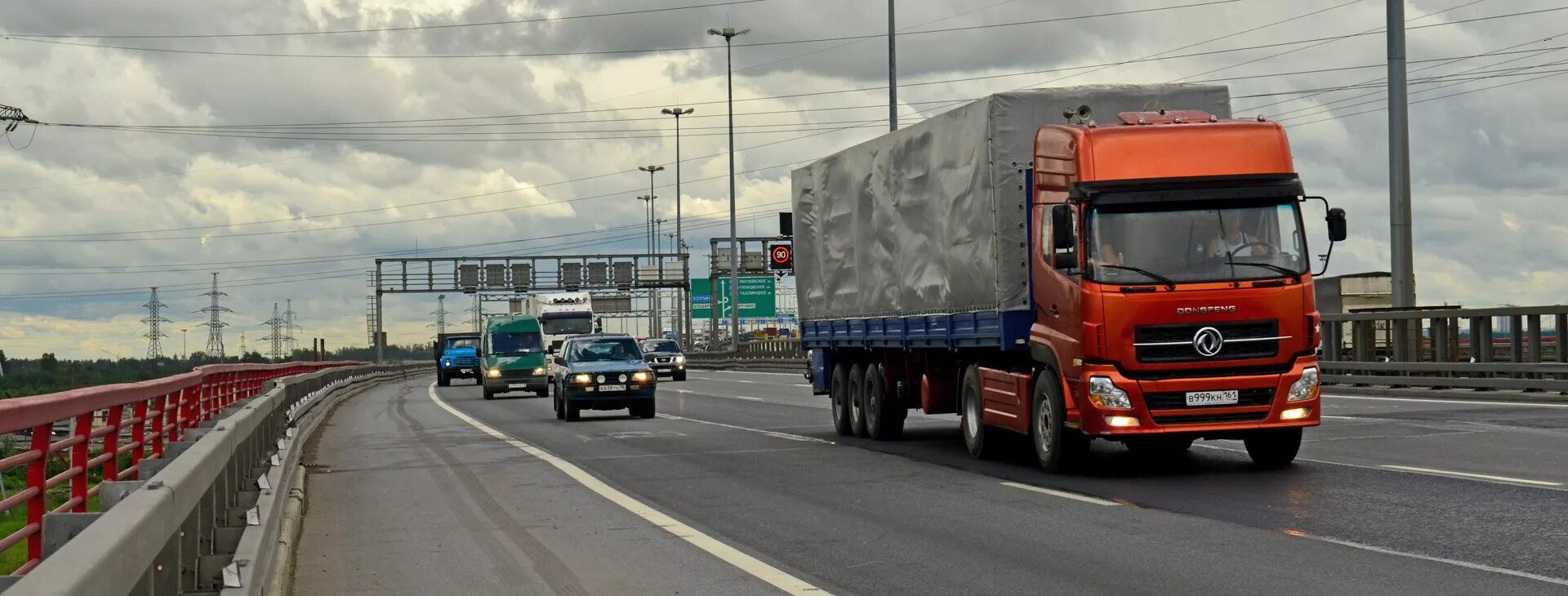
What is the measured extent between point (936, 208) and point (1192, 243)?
15.3ft

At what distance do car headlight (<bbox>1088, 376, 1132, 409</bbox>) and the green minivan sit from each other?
33065 mm

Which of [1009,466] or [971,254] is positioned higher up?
[971,254]

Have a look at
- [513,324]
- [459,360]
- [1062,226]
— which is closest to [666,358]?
[459,360]

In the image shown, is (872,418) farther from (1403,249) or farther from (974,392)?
A: (1403,249)

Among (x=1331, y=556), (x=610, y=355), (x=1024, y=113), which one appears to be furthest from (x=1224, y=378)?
(x=610, y=355)

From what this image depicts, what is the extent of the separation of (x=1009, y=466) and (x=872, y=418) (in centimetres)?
486

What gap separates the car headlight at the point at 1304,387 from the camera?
14.7m

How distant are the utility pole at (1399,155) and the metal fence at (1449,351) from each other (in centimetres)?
35

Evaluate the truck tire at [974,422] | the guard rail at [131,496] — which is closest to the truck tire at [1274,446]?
the truck tire at [974,422]

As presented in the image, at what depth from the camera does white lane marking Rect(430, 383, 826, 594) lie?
9.35 meters

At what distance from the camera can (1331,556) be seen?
9.62 meters

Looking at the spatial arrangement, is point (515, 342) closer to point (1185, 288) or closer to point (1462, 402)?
point (1462, 402)

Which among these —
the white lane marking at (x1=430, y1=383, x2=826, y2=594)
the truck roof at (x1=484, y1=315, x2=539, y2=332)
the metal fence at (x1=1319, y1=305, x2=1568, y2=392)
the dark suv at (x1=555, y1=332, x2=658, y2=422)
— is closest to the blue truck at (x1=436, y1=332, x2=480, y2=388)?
the truck roof at (x1=484, y1=315, x2=539, y2=332)

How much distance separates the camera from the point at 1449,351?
92.7 feet
